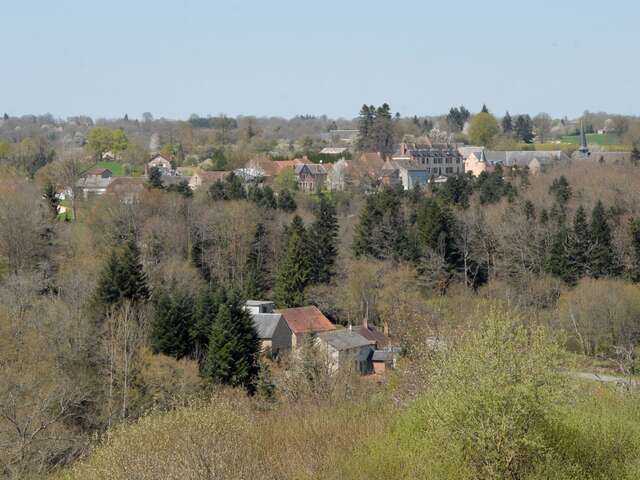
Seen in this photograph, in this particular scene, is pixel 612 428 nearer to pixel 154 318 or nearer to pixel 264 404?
pixel 264 404

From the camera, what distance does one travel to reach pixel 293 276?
35188 mm

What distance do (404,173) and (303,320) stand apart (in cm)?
3351

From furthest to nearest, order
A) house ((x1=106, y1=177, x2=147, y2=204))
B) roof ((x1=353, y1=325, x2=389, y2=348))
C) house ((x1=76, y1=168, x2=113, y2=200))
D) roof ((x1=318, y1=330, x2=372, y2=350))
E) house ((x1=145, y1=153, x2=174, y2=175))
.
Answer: house ((x1=145, y1=153, x2=174, y2=175)) → house ((x1=76, y1=168, x2=113, y2=200)) → house ((x1=106, y1=177, x2=147, y2=204)) → roof ((x1=353, y1=325, x2=389, y2=348)) → roof ((x1=318, y1=330, x2=372, y2=350))

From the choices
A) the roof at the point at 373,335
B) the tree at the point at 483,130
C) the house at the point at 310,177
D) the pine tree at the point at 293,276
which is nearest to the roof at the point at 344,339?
the roof at the point at 373,335

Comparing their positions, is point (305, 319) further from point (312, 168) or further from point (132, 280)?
point (312, 168)

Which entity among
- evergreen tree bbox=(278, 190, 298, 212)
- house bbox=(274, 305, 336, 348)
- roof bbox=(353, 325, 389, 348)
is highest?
evergreen tree bbox=(278, 190, 298, 212)

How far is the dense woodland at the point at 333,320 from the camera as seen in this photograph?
10867 mm

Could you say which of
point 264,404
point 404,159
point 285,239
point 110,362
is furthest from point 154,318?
point 404,159

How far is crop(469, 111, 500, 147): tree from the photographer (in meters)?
87.1

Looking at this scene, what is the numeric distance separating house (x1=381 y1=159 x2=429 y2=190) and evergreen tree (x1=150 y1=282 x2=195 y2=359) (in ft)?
116

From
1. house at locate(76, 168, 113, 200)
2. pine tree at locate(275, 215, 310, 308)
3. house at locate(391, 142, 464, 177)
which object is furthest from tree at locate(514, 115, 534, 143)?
pine tree at locate(275, 215, 310, 308)

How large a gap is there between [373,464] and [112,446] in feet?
10.7

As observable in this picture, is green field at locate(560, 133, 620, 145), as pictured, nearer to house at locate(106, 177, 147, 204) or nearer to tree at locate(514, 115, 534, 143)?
tree at locate(514, 115, 534, 143)

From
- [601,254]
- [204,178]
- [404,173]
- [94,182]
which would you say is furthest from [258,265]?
[404,173]
